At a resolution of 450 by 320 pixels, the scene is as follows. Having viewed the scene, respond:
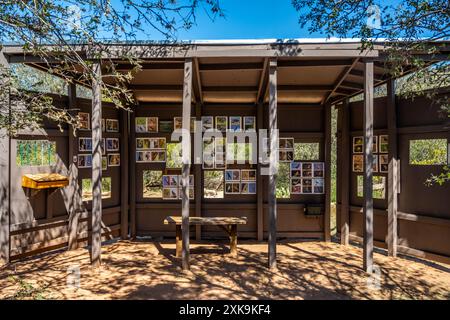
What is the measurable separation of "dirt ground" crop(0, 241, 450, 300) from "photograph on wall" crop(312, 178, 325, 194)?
1489 millimetres

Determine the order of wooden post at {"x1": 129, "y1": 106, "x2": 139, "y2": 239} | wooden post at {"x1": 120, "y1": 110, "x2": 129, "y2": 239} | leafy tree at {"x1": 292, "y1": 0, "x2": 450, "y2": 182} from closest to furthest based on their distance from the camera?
leafy tree at {"x1": 292, "y1": 0, "x2": 450, "y2": 182} → wooden post at {"x1": 120, "y1": 110, "x2": 129, "y2": 239} → wooden post at {"x1": 129, "y1": 106, "x2": 139, "y2": 239}

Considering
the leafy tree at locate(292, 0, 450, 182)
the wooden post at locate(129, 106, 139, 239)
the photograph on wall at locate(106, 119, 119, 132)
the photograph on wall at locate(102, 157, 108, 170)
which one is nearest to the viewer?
the leafy tree at locate(292, 0, 450, 182)

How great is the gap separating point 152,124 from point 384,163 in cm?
526

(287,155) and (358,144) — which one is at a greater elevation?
(358,144)

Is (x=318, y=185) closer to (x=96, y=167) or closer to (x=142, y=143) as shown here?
(x=142, y=143)

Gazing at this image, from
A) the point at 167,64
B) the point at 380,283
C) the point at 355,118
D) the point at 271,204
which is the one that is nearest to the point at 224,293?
the point at 271,204

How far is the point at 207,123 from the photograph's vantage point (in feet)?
24.2

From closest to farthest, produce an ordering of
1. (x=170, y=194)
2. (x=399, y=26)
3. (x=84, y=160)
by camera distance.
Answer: (x=399, y=26) < (x=84, y=160) < (x=170, y=194)

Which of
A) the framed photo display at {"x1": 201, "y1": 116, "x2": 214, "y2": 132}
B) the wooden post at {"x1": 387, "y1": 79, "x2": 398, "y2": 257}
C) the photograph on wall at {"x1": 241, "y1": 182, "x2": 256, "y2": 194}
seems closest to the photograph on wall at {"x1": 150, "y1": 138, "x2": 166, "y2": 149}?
the framed photo display at {"x1": 201, "y1": 116, "x2": 214, "y2": 132}

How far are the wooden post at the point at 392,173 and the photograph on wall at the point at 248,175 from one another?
290 cm

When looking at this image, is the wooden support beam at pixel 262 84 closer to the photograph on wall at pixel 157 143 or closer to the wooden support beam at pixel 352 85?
the wooden support beam at pixel 352 85

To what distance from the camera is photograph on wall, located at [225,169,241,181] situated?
7398mm

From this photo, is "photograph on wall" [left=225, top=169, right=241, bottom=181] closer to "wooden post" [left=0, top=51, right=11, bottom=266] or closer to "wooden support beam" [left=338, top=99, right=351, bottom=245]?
"wooden support beam" [left=338, top=99, right=351, bottom=245]

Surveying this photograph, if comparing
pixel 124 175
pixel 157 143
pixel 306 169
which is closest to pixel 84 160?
pixel 124 175
